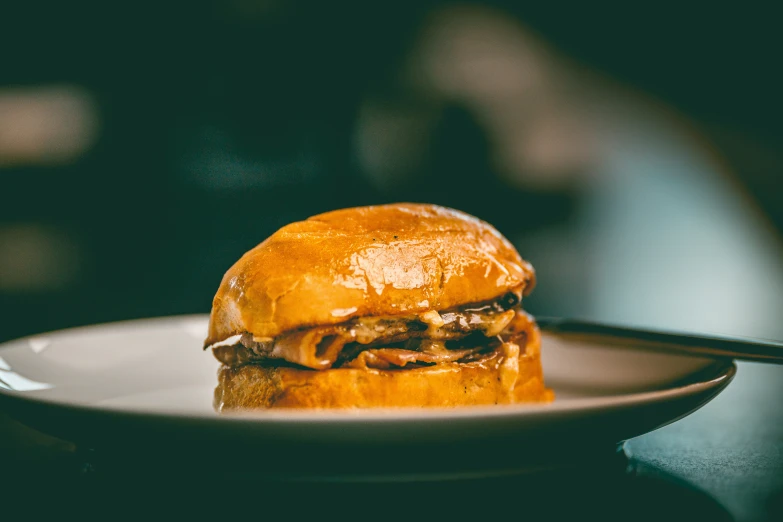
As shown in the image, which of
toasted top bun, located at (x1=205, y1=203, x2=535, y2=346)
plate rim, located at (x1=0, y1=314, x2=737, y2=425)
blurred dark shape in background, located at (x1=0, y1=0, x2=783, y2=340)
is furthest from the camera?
blurred dark shape in background, located at (x1=0, y1=0, x2=783, y2=340)

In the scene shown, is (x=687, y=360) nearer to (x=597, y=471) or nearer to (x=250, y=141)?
(x=597, y=471)

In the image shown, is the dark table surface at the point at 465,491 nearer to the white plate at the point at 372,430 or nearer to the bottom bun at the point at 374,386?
the white plate at the point at 372,430

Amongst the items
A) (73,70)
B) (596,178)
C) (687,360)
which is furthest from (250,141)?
(687,360)

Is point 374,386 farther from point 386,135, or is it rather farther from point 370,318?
point 386,135

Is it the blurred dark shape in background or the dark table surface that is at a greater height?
the blurred dark shape in background

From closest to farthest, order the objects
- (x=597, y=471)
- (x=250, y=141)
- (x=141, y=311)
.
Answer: (x=597, y=471)
(x=141, y=311)
(x=250, y=141)

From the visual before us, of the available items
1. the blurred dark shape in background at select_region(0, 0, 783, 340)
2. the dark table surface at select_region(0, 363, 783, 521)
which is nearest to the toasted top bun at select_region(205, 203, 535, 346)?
the dark table surface at select_region(0, 363, 783, 521)

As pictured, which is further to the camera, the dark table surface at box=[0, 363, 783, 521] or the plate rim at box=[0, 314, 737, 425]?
the dark table surface at box=[0, 363, 783, 521]

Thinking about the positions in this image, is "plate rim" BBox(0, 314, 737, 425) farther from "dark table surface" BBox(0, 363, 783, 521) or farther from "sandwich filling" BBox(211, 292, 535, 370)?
"sandwich filling" BBox(211, 292, 535, 370)
